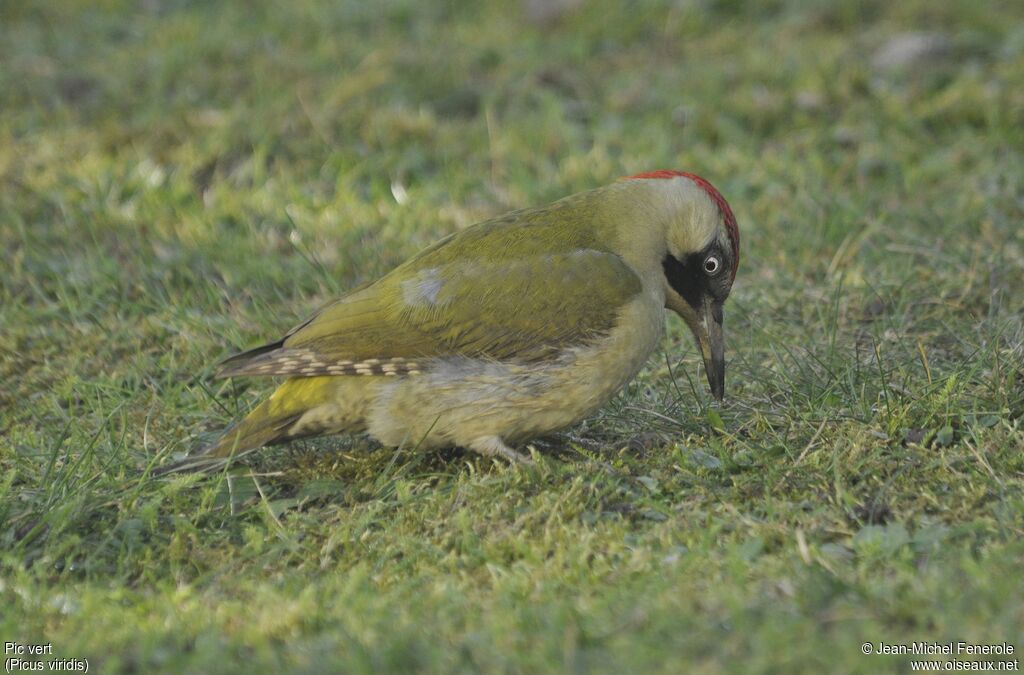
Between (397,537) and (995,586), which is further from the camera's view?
(397,537)

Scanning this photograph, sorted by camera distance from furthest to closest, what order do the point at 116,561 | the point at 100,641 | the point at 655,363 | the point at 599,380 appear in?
the point at 655,363
the point at 599,380
the point at 116,561
the point at 100,641

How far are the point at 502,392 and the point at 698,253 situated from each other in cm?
83

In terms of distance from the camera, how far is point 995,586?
112 inches

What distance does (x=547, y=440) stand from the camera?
4.46 m

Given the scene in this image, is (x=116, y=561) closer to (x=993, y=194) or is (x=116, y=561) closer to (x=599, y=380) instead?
(x=599, y=380)

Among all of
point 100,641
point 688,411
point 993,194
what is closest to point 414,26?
point 993,194

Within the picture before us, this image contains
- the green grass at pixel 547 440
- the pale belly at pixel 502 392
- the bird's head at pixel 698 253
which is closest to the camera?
the green grass at pixel 547 440

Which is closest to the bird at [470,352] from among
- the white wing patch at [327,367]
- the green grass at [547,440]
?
the white wing patch at [327,367]

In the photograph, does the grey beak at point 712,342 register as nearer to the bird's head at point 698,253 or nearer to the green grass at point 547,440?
the bird's head at point 698,253

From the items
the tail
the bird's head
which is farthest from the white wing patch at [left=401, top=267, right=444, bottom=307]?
the bird's head

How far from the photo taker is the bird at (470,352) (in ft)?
13.4

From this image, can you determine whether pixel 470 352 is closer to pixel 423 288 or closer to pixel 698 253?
pixel 423 288

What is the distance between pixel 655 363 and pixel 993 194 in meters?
2.19

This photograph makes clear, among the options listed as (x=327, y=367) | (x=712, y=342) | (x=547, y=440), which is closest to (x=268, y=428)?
(x=327, y=367)
